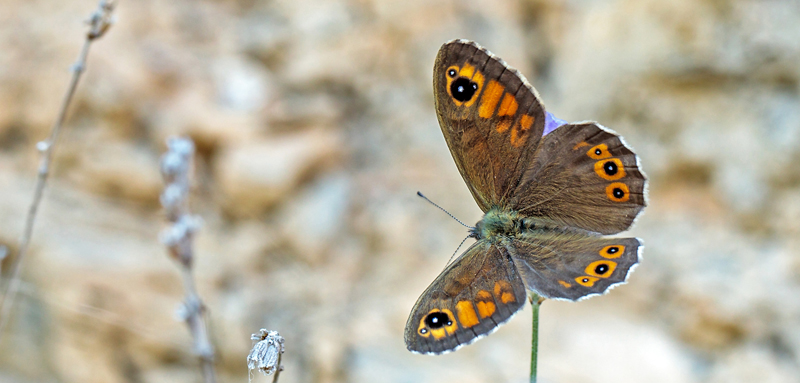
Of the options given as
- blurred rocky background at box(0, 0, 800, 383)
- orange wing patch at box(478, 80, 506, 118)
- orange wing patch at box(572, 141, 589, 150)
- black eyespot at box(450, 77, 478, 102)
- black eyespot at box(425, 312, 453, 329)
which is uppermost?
blurred rocky background at box(0, 0, 800, 383)

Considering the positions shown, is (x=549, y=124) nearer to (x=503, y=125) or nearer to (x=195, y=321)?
(x=503, y=125)

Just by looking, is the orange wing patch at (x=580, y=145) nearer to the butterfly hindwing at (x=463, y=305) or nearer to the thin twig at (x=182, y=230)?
the butterfly hindwing at (x=463, y=305)

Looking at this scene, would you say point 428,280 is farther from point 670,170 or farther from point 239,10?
point 239,10

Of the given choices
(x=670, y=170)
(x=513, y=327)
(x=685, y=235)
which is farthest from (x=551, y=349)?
(x=670, y=170)

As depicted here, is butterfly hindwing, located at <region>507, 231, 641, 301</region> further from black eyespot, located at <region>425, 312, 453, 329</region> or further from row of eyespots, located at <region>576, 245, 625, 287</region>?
black eyespot, located at <region>425, 312, 453, 329</region>

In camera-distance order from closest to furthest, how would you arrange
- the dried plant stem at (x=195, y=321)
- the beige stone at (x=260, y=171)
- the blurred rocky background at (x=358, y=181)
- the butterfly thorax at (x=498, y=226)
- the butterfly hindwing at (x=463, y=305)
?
1. the dried plant stem at (x=195, y=321)
2. the butterfly hindwing at (x=463, y=305)
3. the butterfly thorax at (x=498, y=226)
4. the blurred rocky background at (x=358, y=181)
5. the beige stone at (x=260, y=171)

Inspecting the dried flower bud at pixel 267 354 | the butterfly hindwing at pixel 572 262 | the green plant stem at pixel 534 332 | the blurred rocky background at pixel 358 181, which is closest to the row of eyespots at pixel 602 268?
the butterfly hindwing at pixel 572 262

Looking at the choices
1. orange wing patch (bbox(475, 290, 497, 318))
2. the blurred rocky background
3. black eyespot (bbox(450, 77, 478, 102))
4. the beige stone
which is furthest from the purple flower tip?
the beige stone
